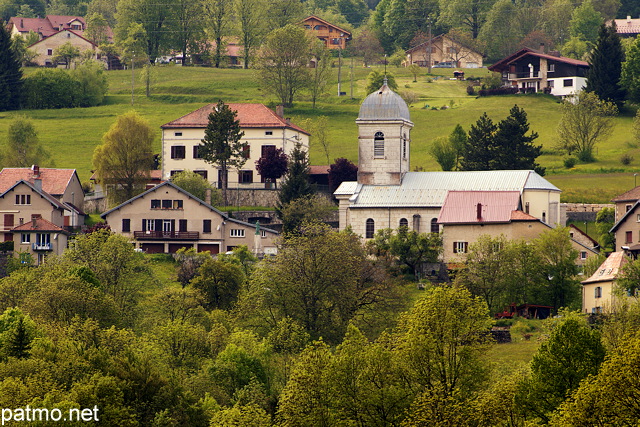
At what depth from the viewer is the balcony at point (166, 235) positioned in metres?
103

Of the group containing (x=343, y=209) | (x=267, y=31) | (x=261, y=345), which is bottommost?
(x=261, y=345)

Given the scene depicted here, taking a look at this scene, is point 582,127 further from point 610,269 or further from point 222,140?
point 610,269

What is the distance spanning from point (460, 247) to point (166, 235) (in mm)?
20951

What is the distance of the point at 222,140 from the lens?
11344cm

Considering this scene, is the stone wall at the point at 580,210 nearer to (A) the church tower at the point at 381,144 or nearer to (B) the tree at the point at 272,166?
(A) the church tower at the point at 381,144

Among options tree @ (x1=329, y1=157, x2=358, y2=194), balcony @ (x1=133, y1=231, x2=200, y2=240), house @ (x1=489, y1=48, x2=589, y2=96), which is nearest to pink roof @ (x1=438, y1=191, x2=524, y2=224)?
tree @ (x1=329, y1=157, x2=358, y2=194)

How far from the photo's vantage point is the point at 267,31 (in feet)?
591

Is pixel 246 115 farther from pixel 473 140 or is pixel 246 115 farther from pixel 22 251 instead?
pixel 22 251

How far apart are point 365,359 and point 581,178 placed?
2271 inches

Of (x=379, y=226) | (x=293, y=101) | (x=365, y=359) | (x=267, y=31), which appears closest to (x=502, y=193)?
(x=379, y=226)

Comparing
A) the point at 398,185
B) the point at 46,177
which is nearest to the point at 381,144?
the point at 398,185

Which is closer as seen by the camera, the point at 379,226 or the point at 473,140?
the point at 379,226

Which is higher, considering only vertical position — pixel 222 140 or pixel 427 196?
pixel 222 140

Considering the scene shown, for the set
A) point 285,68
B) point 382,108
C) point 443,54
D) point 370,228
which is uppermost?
point 443,54
